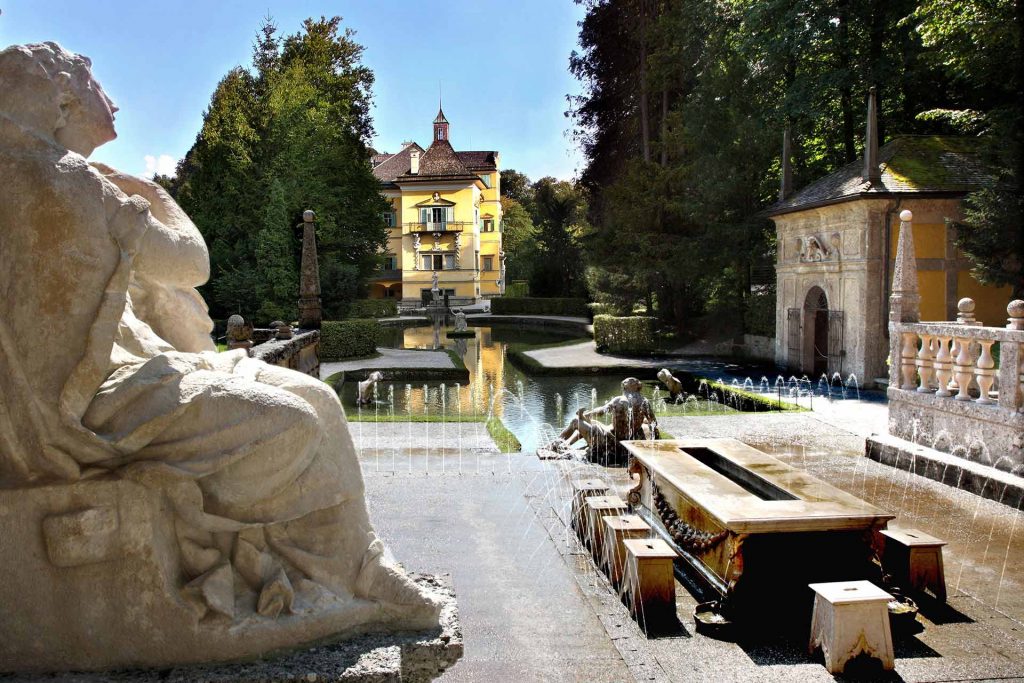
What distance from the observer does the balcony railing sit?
61219mm

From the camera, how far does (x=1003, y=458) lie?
9.06 metres

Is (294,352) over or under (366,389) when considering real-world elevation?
over

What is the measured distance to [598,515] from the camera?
21.6 feet

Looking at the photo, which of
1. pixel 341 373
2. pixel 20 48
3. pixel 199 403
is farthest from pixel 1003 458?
pixel 341 373

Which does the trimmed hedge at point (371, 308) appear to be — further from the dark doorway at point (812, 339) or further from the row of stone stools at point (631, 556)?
the row of stone stools at point (631, 556)

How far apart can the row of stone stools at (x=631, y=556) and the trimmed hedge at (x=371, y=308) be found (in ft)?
88.0

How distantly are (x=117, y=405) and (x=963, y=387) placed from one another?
956cm

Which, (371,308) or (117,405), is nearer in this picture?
(117,405)

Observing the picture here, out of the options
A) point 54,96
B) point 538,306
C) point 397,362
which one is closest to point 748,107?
point 397,362

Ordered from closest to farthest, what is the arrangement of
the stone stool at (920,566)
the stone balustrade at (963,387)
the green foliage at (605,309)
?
the stone stool at (920,566)
the stone balustrade at (963,387)
the green foliage at (605,309)

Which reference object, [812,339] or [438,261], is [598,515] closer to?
[812,339]

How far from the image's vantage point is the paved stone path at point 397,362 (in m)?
22.2

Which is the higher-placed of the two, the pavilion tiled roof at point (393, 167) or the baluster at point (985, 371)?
the pavilion tiled roof at point (393, 167)

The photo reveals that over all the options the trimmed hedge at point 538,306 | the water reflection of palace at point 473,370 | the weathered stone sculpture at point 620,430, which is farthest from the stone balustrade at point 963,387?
the trimmed hedge at point 538,306
